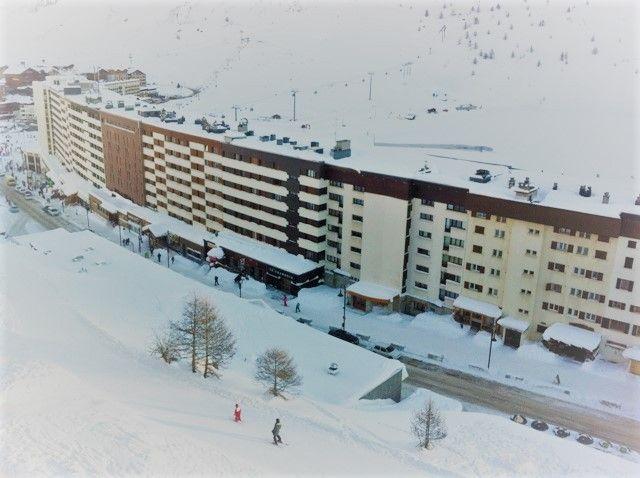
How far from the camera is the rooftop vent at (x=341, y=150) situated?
77.6 m

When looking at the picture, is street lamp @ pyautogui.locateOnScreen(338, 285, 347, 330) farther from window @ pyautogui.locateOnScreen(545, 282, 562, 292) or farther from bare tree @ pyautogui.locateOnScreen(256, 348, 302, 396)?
window @ pyautogui.locateOnScreen(545, 282, 562, 292)

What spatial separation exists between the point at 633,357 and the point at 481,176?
23.3 metres

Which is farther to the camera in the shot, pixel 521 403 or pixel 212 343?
pixel 521 403

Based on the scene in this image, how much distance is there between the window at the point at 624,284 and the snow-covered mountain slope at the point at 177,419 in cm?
1957

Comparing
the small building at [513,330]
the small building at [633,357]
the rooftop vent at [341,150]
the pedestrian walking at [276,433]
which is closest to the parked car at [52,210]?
the rooftop vent at [341,150]

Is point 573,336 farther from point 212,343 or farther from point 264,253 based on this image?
point 264,253

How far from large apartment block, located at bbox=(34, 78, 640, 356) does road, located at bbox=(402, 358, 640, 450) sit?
890 centimetres

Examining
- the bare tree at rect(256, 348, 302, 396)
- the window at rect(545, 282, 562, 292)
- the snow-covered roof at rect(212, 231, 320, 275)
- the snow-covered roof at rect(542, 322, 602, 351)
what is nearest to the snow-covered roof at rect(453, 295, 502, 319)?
the snow-covered roof at rect(542, 322, 602, 351)

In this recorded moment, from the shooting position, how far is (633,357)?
59.3 meters

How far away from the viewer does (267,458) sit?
3656 centimetres

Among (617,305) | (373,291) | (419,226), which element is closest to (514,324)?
(617,305)

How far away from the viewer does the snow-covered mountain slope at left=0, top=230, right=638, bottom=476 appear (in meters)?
33.9

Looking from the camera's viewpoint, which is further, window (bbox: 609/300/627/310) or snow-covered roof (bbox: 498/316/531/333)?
snow-covered roof (bbox: 498/316/531/333)

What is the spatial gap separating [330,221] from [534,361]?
28.7m
